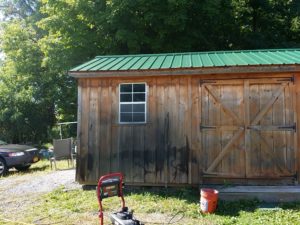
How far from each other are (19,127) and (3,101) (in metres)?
2.28

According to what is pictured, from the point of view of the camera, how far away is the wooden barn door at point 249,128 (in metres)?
8.28

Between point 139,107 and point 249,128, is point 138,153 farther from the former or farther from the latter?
point 249,128

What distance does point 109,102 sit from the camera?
905 centimetres

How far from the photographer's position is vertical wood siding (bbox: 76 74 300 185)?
8336 millimetres

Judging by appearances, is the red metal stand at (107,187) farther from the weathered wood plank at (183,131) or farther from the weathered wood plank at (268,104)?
the weathered wood plank at (268,104)

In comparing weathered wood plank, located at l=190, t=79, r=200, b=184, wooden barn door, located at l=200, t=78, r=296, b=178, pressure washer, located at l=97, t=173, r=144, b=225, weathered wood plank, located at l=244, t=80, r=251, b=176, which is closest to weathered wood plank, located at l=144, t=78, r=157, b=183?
weathered wood plank, located at l=190, t=79, r=200, b=184

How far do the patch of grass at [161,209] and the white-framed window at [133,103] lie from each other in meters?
1.89

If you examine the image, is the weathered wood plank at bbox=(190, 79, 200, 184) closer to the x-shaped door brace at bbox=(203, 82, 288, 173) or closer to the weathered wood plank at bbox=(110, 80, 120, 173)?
the x-shaped door brace at bbox=(203, 82, 288, 173)

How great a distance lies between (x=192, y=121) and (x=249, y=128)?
1.41 meters

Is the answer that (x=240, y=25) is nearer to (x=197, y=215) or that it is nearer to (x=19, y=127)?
(x=19, y=127)

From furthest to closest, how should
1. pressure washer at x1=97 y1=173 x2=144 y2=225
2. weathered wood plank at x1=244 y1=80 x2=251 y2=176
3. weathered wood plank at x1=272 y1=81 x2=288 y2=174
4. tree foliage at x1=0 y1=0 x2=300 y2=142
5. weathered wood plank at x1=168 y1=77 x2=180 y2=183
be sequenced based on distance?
1. tree foliage at x1=0 y1=0 x2=300 y2=142
2. weathered wood plank at x1=168 y1=77 x2=180 y2=183
3. weathered wood plank at x1=244 y1=80 x2=251 y2=176
4. weathered wood plank at x1=272 y1=81 x2=288 y2=174
5. pressure washer at x1=97 y1=173 x2=144 y2=225

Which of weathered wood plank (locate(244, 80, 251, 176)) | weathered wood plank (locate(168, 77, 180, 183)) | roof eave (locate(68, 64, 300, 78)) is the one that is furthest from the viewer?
weathered wood plank (locate(168, 77, 180, 183))

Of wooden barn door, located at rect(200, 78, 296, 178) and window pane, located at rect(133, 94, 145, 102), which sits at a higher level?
window pane, located at rect(133, 94, 145, 102)

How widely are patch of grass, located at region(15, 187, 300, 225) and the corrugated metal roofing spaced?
3176 mm
